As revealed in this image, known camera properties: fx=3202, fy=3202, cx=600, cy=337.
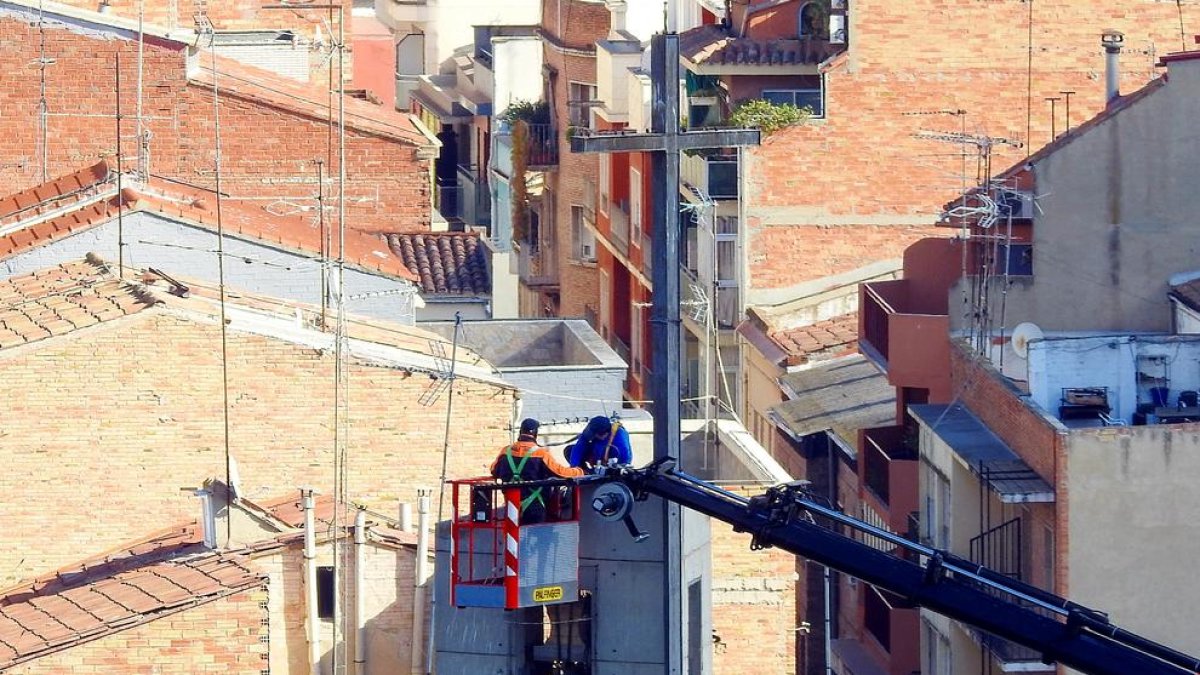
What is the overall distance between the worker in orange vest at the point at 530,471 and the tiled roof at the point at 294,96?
897 inches

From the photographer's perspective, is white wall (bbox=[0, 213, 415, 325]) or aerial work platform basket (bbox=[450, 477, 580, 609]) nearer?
aerial work platform basket (bbox=[450, 477, 580, 609])

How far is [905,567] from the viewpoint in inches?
749

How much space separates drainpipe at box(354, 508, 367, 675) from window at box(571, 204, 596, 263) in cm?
3063

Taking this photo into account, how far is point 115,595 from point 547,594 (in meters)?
6.59

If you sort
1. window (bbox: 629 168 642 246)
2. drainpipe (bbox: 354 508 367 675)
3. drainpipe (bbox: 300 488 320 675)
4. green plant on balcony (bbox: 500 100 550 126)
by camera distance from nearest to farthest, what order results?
drainpipe (bbox: 300 488 320 675)
drainpipe (bbox: 354 508 367 675)
window (bbox: 629 168 642 246)
green plant on balcony (bbox: 500 100 550 126)

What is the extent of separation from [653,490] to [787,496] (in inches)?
34.4

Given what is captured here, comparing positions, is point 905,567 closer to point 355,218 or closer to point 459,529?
point 459,529

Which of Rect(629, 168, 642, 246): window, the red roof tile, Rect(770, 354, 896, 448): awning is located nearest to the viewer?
the red roof tile

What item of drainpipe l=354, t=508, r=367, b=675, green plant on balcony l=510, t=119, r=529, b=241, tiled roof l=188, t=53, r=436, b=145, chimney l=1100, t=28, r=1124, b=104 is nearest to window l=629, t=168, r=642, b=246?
tiled roof l=188, t=53, r=436, b=145

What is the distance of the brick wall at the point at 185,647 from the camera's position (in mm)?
23719

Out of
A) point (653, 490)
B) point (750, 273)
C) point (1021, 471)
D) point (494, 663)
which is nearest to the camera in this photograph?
point (653, 490)

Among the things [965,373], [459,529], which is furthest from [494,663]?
[965,373]

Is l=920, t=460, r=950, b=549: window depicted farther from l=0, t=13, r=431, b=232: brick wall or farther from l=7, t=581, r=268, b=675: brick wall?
l=0, t=13, r=431, b=232: brick wall

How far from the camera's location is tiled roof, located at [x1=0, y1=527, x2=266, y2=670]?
78.3ft
